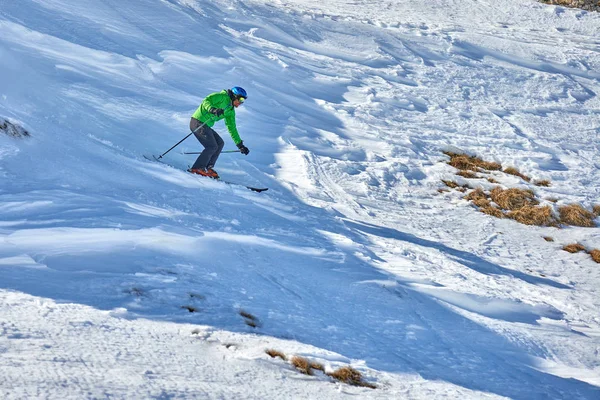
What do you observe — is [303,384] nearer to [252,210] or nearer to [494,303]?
[494,303]

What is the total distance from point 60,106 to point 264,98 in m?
6.55

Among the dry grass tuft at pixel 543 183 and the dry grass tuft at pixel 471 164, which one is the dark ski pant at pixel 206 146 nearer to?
the dry grass tuft at pixel 471 164

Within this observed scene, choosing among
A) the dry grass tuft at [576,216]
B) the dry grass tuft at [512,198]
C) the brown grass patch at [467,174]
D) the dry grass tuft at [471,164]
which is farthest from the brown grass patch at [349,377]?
the dry grass tuft at [471,164]

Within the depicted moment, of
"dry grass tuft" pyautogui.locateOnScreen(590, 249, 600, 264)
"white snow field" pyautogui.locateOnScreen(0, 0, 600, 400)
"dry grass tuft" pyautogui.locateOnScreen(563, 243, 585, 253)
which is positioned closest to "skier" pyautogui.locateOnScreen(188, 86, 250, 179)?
"white snow field" pyautogui.locateOnScreen(0, 0, 600, 400)

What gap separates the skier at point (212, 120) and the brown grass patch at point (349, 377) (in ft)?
20.7

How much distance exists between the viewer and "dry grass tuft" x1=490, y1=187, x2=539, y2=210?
13109mm

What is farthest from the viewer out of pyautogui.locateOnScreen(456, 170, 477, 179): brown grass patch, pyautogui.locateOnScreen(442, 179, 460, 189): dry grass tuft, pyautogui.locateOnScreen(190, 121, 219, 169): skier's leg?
pyautogui.locateOnScreen(456, 170, 477, 179): brown grass patch

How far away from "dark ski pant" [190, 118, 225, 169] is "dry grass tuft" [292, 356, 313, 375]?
6442mm

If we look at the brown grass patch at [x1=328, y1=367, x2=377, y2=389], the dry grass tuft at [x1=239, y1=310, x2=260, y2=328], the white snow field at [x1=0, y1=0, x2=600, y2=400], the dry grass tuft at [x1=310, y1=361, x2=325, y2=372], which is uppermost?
the white snow field at [x1=0, y1=0, x2=600, y2=400]

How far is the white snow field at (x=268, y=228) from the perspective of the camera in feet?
15.3

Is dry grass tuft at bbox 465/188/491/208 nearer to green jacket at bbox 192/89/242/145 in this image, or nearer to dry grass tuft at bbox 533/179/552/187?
dry grass tuft at bbox 533/179/552/187

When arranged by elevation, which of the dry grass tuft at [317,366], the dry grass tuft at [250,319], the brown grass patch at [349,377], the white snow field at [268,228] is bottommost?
the brown grass patch at [349,377]

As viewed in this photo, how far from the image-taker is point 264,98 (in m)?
16.0

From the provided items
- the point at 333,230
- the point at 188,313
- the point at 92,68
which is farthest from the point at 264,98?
the point at 188,313
